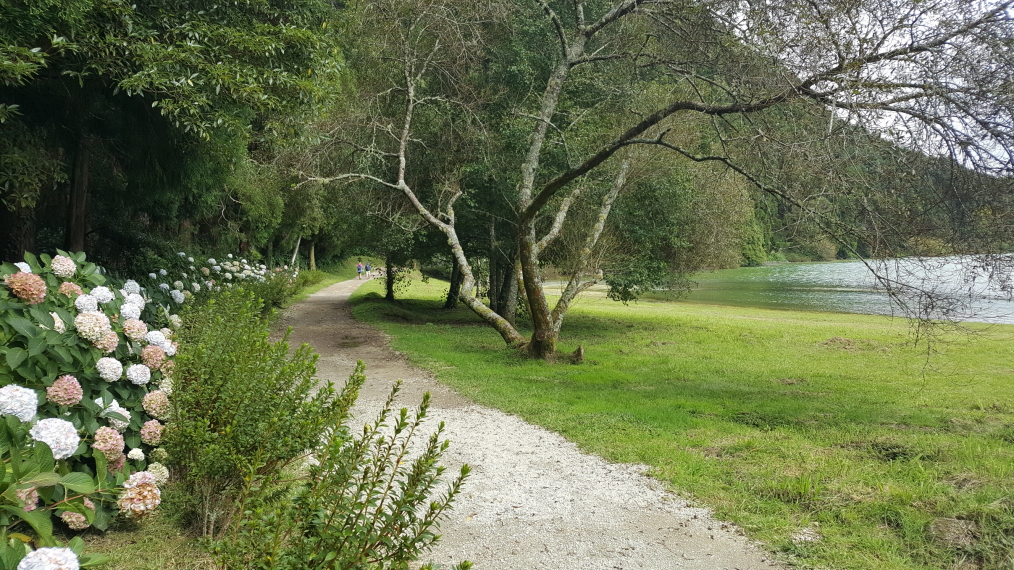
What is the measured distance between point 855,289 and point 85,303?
123 feet

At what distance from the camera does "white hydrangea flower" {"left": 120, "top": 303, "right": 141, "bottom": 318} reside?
13.1 feet

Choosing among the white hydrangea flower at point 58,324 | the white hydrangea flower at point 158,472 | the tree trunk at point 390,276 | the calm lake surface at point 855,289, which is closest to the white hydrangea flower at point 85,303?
the white hydrangea flower at point 58,324

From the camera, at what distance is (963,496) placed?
4504mm

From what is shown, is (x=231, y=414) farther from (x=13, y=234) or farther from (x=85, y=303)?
(x=13, y=234)

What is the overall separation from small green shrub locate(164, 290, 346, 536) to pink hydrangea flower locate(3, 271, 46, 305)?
78cm

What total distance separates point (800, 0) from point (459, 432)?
6.17 meters

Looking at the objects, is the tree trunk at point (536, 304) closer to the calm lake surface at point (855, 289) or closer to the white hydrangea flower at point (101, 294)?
the calm lake surface at point (855, 289)

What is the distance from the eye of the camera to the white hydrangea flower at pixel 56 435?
259 cm

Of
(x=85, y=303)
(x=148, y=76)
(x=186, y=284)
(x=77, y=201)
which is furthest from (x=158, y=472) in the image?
(x=186, y=284)

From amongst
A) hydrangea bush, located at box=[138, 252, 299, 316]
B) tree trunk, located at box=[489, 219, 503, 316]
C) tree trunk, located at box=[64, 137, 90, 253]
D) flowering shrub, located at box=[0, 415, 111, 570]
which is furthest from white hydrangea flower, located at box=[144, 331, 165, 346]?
tree trunk, located at box=[489, 219, 503, 316]

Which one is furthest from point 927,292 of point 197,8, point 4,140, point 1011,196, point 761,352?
point 4,140

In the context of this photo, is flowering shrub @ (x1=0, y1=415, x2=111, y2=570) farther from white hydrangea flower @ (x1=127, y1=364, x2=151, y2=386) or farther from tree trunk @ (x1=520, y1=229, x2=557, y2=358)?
tree trunk @ (x1=520, y1=229, x2=557, y2=358)

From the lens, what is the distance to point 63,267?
3773 mm

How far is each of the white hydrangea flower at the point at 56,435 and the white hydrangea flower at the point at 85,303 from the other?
3.58ft
